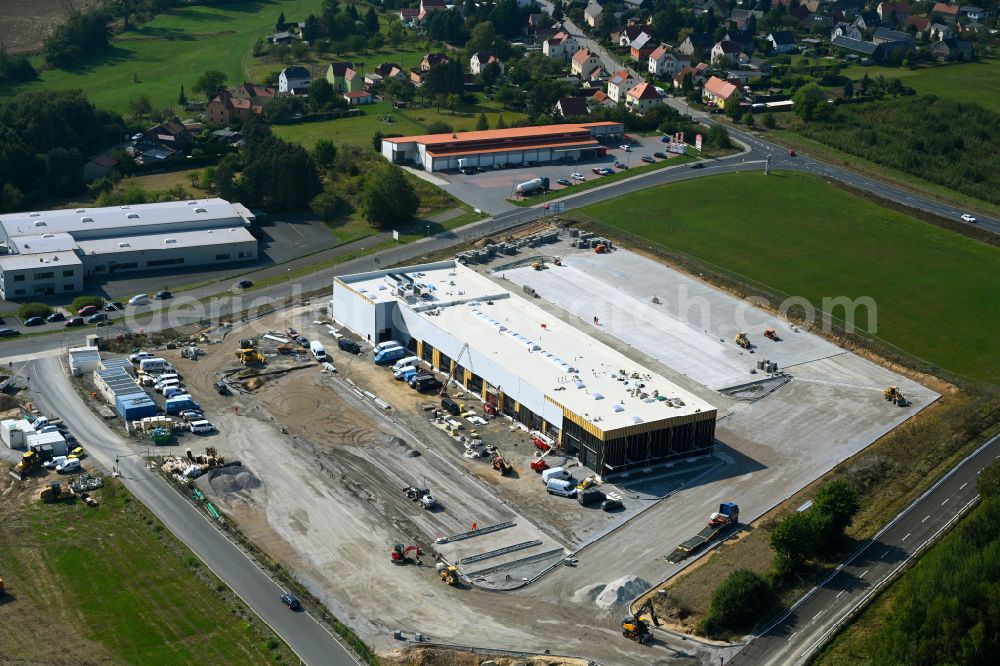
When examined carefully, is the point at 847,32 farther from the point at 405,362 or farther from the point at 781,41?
the point at 405,362

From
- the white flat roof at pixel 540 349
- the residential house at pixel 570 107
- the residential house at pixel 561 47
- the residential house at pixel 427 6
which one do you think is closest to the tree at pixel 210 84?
the residential house at pixel 570 107

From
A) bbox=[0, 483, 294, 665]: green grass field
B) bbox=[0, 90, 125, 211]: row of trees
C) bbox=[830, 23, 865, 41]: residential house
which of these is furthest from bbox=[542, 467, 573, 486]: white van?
bbox=[830, 23, 865, 41]: residential house

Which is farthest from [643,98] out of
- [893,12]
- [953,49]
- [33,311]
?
[33,311]

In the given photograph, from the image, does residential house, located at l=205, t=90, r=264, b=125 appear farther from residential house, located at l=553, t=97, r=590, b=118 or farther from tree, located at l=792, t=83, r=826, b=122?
tree, located at l=792, t=83, r=826, b=122

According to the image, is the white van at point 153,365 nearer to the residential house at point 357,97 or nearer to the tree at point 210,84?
the residential house at point 357,97

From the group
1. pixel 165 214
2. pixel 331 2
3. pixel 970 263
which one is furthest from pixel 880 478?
pixel 331 2
